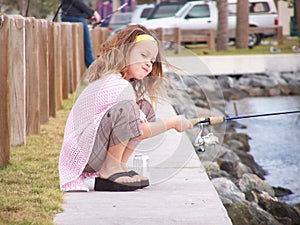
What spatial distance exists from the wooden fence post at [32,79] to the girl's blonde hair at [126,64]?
2.10m

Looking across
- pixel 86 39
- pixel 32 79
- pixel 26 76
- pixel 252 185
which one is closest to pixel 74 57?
pixel 86 39

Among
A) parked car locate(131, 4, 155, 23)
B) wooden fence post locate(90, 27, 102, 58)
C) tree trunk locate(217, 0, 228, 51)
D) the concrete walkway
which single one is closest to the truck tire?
tree trunk locate(217, 0, 228, 51)

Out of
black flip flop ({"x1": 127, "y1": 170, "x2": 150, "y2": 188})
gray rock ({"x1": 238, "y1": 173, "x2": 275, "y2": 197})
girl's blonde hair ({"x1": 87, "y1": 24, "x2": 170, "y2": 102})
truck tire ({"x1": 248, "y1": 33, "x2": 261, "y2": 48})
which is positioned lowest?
truck tire ({"x1": 248, "y1": 33, "x2": 261, "y2": 48})

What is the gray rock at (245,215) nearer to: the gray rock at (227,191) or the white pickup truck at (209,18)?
the gray rock at (227,191)

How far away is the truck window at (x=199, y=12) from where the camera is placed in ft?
92.9

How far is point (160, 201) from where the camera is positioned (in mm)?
5000

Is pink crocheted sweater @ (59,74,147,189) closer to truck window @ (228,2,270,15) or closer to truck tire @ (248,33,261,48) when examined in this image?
truck tire @ (248,33,261,48)

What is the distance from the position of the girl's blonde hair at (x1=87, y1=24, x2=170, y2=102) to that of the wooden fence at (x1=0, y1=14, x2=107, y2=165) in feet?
2.69

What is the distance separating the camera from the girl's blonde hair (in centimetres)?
530

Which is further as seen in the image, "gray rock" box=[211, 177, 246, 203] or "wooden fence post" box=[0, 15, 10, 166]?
"gray rock" box=[211, 177, 246, 203]

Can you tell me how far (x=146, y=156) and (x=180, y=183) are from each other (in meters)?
0.29

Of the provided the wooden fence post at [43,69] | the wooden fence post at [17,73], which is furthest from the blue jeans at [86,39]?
the wooden fence post at [17,73]

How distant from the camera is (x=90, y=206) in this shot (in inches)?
189

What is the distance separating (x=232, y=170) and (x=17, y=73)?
3.94 metres
